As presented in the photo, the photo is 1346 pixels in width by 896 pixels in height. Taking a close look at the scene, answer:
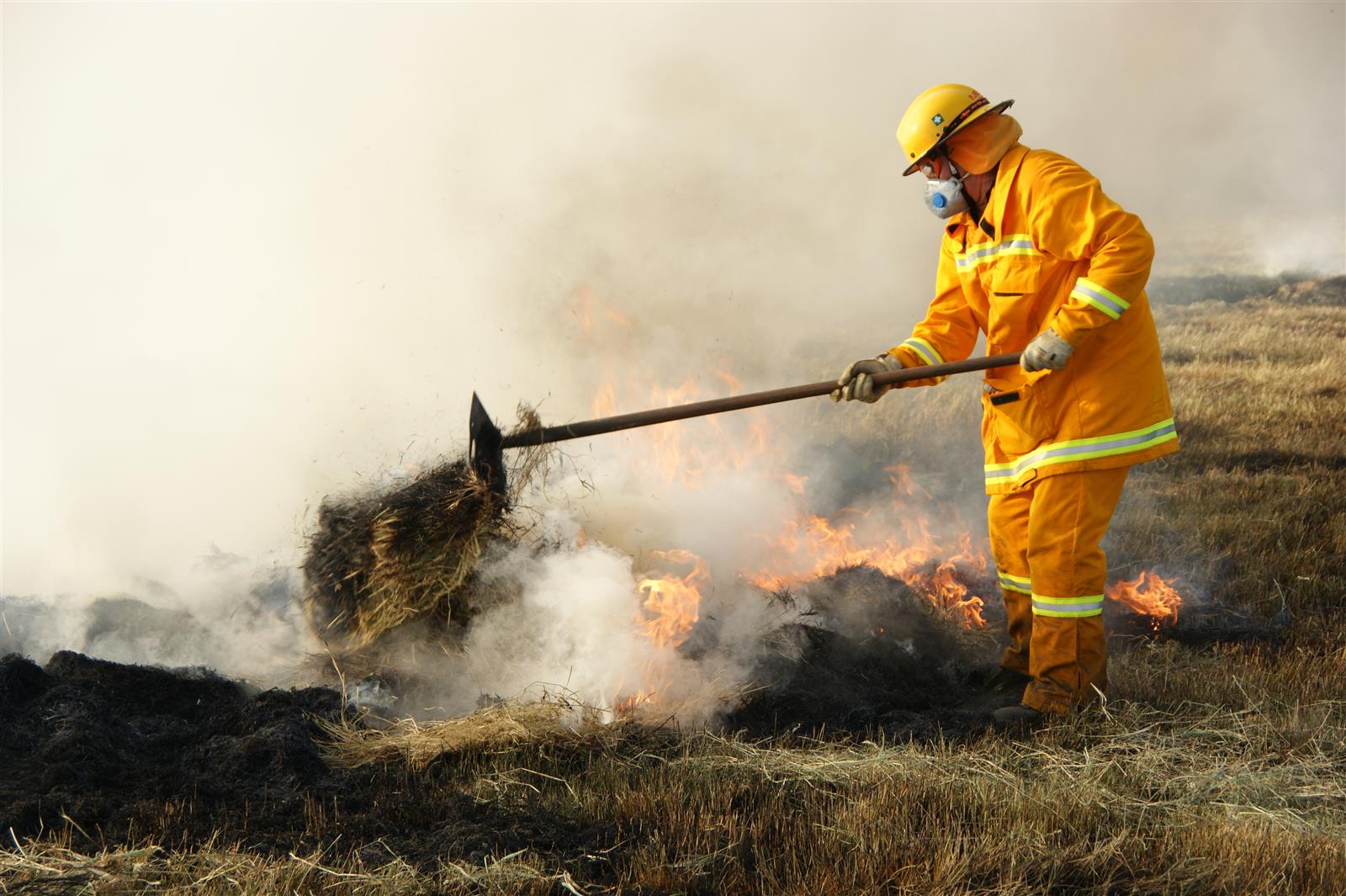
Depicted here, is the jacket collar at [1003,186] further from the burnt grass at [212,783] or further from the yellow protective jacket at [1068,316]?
the burnt grass at [212,783]

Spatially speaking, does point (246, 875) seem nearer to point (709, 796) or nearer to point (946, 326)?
point (709, 796)

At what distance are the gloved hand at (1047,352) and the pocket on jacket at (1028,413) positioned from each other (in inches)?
7.7

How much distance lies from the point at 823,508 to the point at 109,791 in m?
4.60

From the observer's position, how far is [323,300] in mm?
8758

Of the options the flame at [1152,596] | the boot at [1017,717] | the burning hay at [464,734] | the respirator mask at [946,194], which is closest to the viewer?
the burning hay at [464,734]

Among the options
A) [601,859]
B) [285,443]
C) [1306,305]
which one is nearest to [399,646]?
[601,859]

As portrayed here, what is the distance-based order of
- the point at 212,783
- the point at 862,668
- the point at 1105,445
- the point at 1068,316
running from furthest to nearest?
the point at 862,668
the point at 1105,445
the point at 1068,316
the point at 212,783

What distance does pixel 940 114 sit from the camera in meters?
4.43

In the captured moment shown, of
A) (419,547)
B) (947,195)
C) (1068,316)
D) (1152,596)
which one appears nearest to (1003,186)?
(947,195)

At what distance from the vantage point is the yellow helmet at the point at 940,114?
14.5 feet

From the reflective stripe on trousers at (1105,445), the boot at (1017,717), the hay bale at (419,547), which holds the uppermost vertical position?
the reflective stripe on trousers at (1105,445)

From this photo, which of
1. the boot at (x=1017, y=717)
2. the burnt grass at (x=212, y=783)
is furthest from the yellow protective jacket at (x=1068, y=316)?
the burnt grass at (x=212, y=783)

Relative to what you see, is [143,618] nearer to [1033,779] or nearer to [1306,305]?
[1033,779]

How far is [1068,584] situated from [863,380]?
1201 mm
